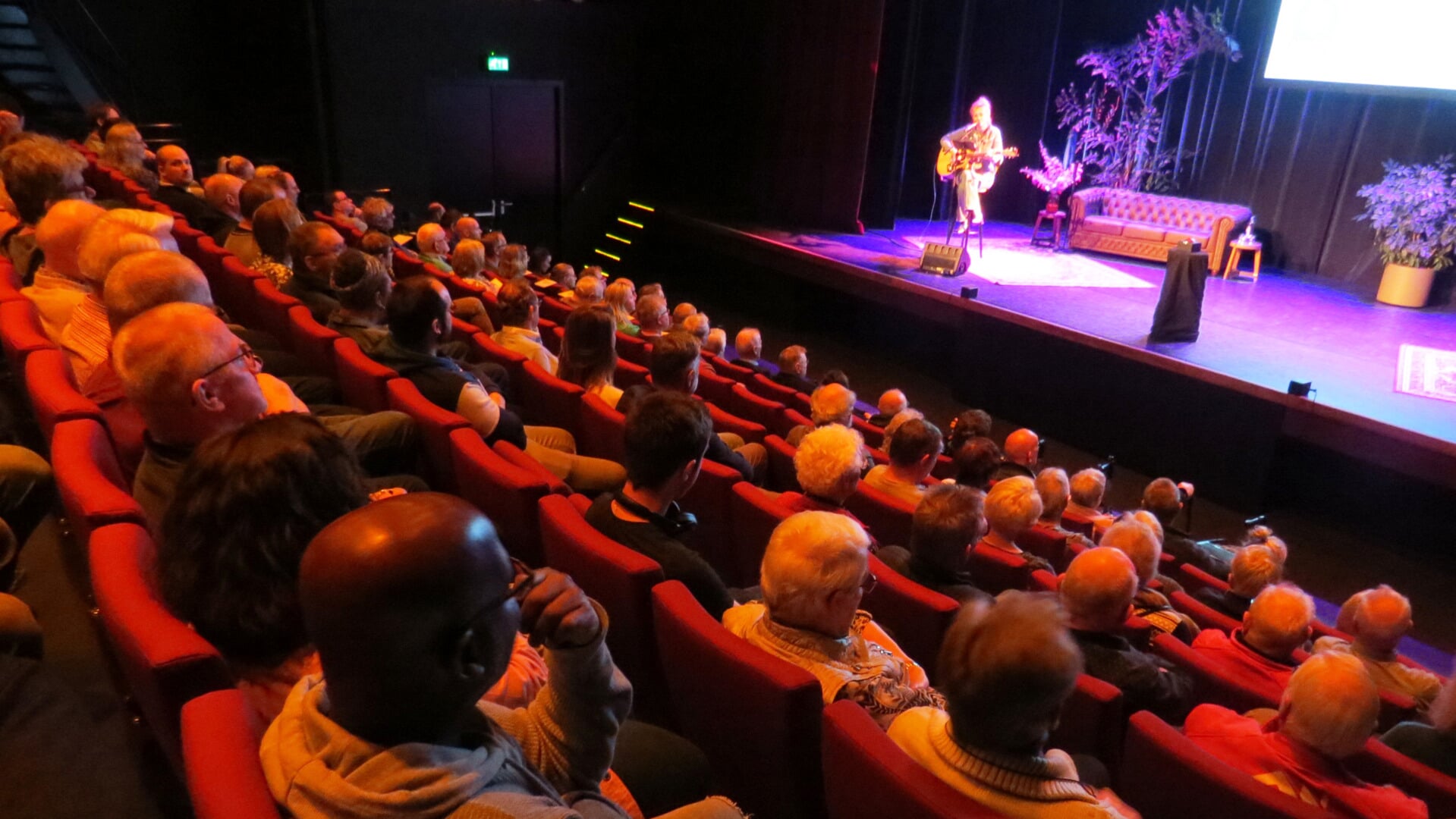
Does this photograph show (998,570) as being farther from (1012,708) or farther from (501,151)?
(501,151)

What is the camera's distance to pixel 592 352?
3.54 meters

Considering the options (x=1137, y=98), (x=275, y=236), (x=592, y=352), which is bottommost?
(x=592, y=352)

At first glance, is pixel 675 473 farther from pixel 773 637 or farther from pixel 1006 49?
pixel 1006 49

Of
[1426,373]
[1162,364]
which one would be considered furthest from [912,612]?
[1426,373]

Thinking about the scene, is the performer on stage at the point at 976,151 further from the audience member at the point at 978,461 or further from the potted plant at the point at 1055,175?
the audience member at the point at 978,461

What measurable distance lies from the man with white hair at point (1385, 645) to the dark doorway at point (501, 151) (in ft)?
31.4

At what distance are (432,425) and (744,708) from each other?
4.48 ft

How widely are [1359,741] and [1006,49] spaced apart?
10.6m

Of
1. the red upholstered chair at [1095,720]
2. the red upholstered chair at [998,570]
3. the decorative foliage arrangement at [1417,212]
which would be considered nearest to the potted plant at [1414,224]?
the decorative foliage arrangement at [1417,212]

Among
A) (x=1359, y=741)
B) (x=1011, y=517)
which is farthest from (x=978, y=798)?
(x=1011, y=517)

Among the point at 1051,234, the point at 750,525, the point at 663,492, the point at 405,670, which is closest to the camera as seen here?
the point at 405,670

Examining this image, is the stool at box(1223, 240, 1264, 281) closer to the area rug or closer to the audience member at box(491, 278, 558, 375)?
the area rug

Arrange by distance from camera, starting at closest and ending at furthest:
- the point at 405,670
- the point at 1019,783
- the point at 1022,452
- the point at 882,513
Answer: the point at 405,670, the point at 1019,783, the point at 882,513, the point at 1022,452

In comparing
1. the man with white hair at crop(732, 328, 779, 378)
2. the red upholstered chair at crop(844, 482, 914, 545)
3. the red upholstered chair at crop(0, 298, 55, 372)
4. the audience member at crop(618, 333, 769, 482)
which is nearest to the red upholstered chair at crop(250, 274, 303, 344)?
the red upholstered chair at crop(0, 298, 55, 372)
